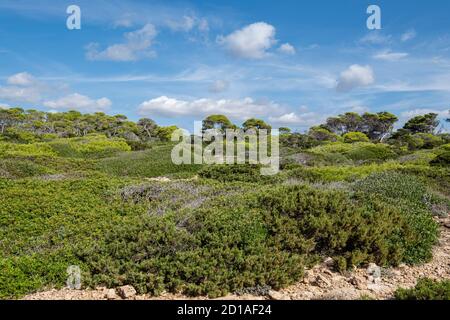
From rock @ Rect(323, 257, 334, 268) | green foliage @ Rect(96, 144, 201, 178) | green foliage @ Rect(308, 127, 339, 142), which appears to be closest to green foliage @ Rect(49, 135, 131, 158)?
green foliage @ Rect(96, 144, 201, 178)

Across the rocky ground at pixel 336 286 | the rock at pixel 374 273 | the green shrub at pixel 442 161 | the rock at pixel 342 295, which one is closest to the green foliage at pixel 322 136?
the green shrub at pixel 442 161

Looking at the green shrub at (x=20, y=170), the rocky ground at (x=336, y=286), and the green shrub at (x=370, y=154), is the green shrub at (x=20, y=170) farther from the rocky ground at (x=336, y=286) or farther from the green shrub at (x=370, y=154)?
the green shrub at (x=370, y=154)

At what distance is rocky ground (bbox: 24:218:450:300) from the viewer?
5.61m

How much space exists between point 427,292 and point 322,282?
1.44m

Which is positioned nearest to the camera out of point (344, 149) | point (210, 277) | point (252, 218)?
point (210, 277)

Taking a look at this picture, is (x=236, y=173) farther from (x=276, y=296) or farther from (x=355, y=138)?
(x=355, y=138)

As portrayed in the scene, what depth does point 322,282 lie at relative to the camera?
19.8ft

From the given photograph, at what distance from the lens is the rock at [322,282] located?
6004 millimetres

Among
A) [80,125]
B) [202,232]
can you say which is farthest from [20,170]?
[80,125]

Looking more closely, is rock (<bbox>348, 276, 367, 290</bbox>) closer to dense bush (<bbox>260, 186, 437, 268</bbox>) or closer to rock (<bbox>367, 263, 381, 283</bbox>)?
rock (<bbox>367, 263, 381, 283</bbox>)
